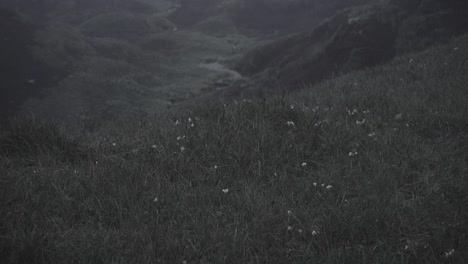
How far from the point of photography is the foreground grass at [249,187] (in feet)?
14.6

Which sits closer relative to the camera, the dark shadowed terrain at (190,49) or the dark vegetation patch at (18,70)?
the dark shadowed terrain at (190,49)

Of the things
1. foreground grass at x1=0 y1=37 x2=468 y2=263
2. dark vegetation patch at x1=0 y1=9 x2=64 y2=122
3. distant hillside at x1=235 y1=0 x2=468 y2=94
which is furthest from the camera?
dark vegetation patch at x1=0 y1=9 x2=64 y2=122

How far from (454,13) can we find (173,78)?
1888cm

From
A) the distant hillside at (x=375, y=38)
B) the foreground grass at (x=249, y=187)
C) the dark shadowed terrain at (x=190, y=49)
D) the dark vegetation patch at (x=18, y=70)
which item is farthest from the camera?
the dark vegetation patch at (x=18, y=70)

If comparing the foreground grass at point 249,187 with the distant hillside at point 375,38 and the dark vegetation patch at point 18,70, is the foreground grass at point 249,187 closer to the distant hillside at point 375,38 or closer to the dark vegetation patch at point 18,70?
the distant hillside at point 375,38

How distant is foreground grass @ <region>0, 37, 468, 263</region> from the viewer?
445 cm

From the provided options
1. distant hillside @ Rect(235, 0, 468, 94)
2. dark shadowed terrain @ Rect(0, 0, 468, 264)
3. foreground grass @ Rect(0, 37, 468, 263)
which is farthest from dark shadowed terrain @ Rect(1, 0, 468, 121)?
foreground grass @ Rect(0, 37, 468, 263)

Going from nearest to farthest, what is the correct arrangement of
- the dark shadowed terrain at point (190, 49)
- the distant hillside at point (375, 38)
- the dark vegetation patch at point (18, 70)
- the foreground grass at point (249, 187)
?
the foreground grass at point (249, 187)
the distant hillside at point (375, 38)
the dark shadowed terrain at point (190, 49)
the dark vegetation patch at point (18, 70)

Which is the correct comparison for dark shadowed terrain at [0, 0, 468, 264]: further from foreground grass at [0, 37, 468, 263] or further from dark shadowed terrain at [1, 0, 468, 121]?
dark shadowed terrain at [1, 0, 468, 121]

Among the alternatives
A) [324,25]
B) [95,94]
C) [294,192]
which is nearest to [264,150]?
[294,192]

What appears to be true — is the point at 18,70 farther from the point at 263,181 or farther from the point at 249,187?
the point at 249,187

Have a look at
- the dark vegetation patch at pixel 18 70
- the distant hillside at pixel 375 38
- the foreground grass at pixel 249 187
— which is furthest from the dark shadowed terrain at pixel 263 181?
the dark vegetation patch at pixel 18 70

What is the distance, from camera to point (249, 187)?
18.3 ft

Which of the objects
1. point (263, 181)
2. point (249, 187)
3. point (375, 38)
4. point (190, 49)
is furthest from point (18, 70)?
point (249, 187)
